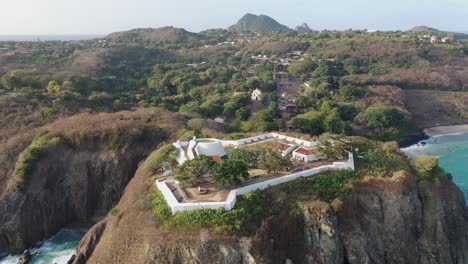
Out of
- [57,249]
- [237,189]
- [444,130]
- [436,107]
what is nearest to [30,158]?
[57,249]

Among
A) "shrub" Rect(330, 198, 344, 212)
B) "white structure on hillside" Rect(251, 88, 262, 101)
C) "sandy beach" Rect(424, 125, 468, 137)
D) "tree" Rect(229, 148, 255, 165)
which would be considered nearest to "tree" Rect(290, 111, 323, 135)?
"white structure on hillside" Rect(251, 88, 262, 101)

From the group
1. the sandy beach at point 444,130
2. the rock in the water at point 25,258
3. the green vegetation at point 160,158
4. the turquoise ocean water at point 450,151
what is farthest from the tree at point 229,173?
the sandy beach at point 444,130

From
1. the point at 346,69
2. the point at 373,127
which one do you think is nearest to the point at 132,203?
the point at 373,127

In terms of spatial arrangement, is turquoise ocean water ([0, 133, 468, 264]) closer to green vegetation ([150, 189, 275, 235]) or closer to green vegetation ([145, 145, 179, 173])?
green vegetation ([145, 145, 179, 173])

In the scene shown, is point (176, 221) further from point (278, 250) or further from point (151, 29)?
point (151, 29)

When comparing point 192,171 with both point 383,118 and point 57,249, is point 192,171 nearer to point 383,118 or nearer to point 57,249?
point 57,249
